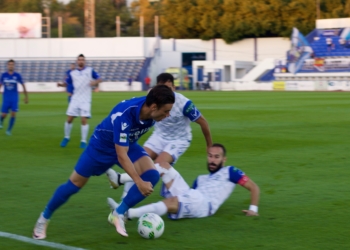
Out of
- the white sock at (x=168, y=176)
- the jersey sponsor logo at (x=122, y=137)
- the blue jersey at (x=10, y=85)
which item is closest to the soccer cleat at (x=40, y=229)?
the jersey sponsor logo at (x=122, y=137)

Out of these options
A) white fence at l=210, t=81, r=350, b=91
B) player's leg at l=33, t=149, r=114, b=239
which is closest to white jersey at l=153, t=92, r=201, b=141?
player's leg at l=33, t=149, r=114, b=239

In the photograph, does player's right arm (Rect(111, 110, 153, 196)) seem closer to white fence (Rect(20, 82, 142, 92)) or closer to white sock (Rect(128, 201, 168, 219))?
white sock (Rect(128, 201, 168, 219))

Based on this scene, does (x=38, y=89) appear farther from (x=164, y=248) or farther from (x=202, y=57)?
(x=164, y=248)

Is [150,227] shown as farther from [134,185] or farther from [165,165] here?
[165,165]

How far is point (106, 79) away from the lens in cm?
6116

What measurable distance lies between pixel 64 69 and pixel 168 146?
57.3m

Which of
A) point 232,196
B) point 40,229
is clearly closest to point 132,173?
point 40,229

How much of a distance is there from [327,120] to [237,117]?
125 inches

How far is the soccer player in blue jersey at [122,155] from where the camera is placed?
520cm

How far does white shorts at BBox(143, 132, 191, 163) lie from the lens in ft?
23.8

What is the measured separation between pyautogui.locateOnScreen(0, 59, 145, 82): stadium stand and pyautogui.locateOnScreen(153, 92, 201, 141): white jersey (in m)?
53.6

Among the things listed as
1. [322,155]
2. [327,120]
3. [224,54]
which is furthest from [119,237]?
[224,54]

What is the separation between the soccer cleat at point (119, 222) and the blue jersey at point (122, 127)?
0.58m

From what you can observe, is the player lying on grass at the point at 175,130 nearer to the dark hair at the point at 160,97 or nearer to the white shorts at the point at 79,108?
the dark hair at the point at 160,97
